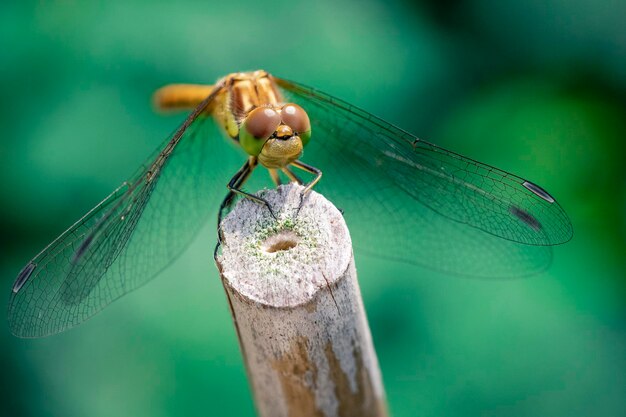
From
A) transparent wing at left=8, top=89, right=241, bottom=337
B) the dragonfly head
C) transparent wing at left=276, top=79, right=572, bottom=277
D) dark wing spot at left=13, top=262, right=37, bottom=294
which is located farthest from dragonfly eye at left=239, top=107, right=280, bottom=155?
dark wing spot at left=13, top=262, right=37, bottom=294

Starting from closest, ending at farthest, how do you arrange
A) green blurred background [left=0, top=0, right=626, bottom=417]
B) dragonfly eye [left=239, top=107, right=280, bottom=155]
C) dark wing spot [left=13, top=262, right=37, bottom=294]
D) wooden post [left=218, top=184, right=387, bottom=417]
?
wooden post [left=218, top=184, right=387, bottom=417] → dark wing spot [left=13, top=262, right=37, bottom=294] → dragonfly eye [left=239, top=107, right=280, bottom=155] → green blurred background [left=0, top=0, right=626, bottom=417]

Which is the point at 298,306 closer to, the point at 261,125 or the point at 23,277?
the point at 261,125

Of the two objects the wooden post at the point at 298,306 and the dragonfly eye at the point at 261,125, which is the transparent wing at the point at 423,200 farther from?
the wooden post at the point at 298,306

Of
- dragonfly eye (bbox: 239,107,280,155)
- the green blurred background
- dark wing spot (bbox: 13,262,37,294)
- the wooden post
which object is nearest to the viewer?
the wooden post

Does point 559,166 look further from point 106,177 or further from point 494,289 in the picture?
point 106,177

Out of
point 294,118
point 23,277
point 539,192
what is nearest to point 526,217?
point 539,192

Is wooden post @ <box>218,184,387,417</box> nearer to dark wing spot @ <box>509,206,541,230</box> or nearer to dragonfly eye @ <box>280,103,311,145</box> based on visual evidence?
dragonfly eye @ <box>280,103,311,145</box>

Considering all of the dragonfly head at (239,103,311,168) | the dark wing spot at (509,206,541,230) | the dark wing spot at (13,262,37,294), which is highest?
the dragonfly head at (239,103,311,168)
